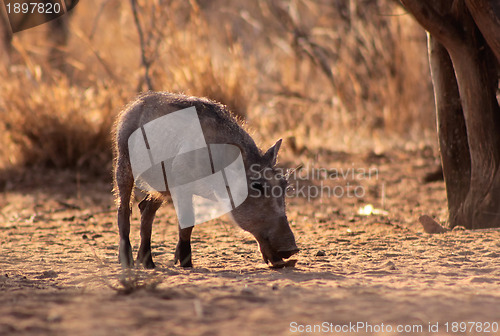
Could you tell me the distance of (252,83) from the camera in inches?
360

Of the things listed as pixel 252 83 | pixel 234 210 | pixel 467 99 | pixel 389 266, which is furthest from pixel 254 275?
pixel 252 83

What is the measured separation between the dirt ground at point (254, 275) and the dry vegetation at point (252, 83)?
2.92 ft

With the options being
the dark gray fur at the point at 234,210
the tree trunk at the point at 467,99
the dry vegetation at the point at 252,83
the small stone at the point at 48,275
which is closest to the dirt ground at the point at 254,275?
the small stone at the point at 48,275

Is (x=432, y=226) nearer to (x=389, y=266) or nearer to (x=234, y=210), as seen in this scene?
(x=389, y=266)

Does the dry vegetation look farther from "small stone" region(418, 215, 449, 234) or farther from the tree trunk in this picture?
"small stone" region(418, 215, 449, 234)

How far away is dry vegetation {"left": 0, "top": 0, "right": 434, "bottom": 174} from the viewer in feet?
28.0

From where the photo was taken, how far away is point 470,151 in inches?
221

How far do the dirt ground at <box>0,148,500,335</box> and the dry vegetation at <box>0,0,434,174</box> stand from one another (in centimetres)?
89

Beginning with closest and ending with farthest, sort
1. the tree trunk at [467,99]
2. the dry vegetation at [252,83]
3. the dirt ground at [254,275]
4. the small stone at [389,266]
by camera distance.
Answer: the dirt ground at [254,275] < the small stone at [389,266] < the tree trunk at [467,99] < the dry vegetation at [252,83]

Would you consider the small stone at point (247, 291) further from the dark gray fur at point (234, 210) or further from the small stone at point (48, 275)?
the small stone at point (48, 275)

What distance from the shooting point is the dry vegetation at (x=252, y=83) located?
8.53m

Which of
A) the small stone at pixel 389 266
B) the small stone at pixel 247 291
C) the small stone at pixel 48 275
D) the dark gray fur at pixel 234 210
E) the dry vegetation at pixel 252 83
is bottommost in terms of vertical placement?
the small stone at pixel 389 266

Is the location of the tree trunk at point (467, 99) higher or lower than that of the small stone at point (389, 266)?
higher

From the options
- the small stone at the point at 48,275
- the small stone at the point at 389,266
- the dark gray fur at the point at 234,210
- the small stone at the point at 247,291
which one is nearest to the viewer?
the small stone at the point at 247,291
